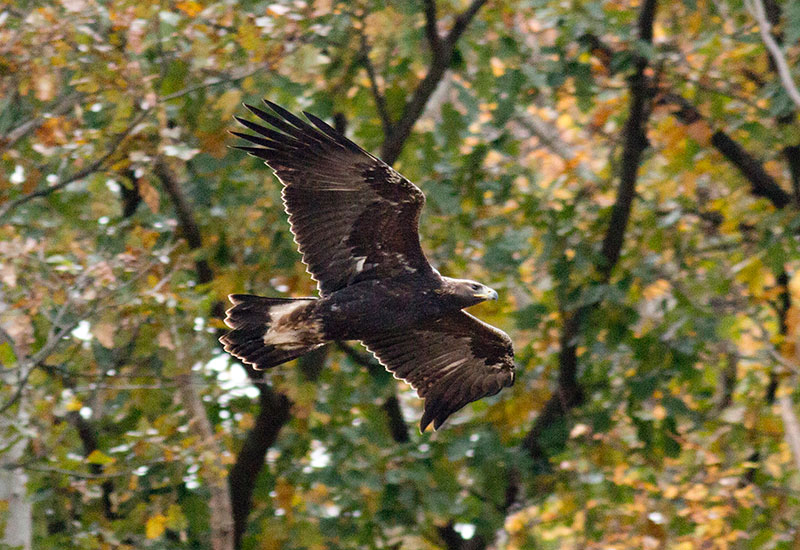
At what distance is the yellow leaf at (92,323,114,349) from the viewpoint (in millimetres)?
6652

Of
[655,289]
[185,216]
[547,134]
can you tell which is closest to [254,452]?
[185,216]

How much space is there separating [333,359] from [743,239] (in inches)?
135

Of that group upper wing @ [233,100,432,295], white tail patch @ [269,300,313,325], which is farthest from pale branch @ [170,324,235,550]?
upper wing @ [233,100,432,295]

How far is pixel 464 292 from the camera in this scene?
650cm

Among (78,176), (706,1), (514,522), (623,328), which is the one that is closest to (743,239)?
(623,328)

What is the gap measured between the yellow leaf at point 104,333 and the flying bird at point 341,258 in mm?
715

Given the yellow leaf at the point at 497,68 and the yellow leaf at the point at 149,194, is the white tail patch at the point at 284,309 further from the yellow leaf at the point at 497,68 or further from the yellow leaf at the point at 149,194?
the yellow leaf at the point at 497,68

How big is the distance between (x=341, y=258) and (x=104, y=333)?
146 centimetres

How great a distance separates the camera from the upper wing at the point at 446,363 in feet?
23.6

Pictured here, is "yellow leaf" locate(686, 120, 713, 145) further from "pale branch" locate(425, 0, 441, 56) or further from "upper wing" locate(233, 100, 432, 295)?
"upper wing" locate(233, 100, 432, 295)

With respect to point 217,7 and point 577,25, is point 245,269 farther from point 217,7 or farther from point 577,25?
point 577,25

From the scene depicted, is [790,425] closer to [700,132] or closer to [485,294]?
[700,132]

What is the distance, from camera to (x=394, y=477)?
825cm

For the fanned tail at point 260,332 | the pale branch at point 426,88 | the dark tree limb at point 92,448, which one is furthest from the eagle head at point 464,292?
the dark tree limb at point 92,448
